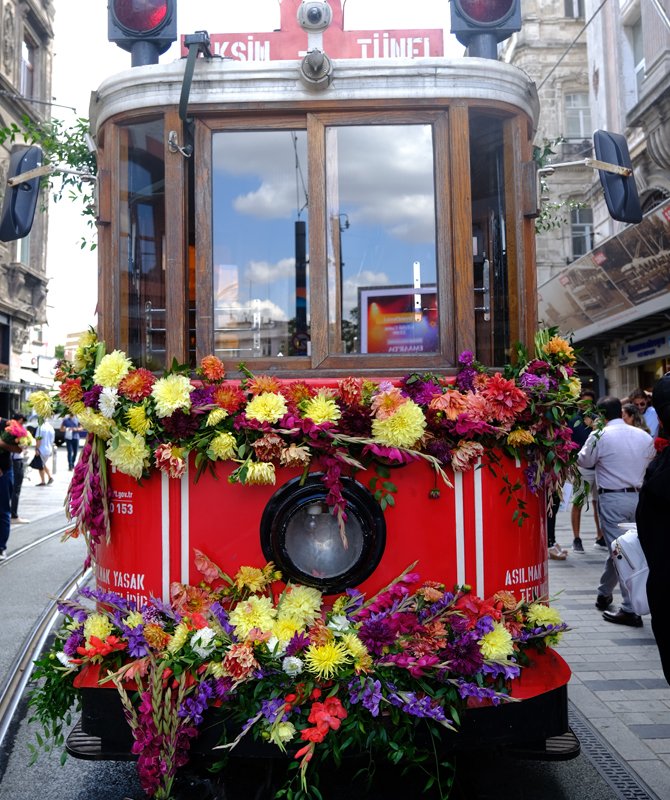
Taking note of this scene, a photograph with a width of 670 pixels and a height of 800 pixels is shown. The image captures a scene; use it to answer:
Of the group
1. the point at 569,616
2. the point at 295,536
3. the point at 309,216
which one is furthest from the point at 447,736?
the point at 569,616

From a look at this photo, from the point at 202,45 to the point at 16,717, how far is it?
3463 millimetres

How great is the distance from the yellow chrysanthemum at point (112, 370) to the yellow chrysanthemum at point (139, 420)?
148 mm

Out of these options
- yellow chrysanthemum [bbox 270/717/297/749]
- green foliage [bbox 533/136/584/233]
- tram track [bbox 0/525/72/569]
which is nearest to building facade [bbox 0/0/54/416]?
tram track [bbox 0/525/72/569]

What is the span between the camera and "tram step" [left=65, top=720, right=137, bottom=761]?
3000 mm

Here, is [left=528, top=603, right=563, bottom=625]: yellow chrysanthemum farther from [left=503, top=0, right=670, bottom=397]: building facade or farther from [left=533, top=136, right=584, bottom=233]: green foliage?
[left=503, top=0, right=670, bottom=397]: building facade

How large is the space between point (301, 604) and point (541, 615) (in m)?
0.94

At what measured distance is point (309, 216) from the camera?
11.3 feet

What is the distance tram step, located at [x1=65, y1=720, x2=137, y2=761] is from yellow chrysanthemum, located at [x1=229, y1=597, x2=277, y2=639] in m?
0.58

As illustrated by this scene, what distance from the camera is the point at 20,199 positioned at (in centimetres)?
362

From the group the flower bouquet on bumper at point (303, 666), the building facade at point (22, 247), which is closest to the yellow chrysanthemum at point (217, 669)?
the flower bouquet on bumper at point (303, 666)

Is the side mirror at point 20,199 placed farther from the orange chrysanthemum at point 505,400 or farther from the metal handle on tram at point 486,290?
the orange chrysanthemum at point 505,400

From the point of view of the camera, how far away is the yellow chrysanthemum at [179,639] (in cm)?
301

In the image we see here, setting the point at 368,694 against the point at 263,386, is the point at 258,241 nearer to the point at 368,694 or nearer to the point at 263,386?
the point at 263,386

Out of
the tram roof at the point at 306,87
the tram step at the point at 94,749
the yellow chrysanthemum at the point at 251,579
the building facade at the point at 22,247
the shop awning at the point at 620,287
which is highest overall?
the building facade at the point at 22,247
